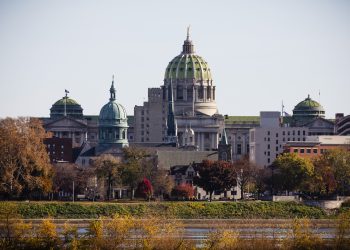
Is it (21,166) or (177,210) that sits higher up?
(21,166)

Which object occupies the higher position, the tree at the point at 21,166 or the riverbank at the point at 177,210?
the tree at the point at 21,166

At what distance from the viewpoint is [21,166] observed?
192m

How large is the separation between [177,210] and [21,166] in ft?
64.4

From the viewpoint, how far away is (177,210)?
18175cm

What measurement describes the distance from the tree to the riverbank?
5.87 m

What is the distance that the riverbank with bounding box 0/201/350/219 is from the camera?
178375mm

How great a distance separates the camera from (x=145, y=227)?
465 feet

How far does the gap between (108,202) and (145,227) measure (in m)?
50.1

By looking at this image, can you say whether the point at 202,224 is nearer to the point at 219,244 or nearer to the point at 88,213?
the point at 88,213

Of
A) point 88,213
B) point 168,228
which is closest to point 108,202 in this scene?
point 88,213

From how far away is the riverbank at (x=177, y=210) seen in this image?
178 meters

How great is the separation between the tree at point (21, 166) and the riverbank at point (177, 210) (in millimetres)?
5869

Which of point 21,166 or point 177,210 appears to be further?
point 21,166

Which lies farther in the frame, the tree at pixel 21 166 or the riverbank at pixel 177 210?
the tree at pixel 21 166
